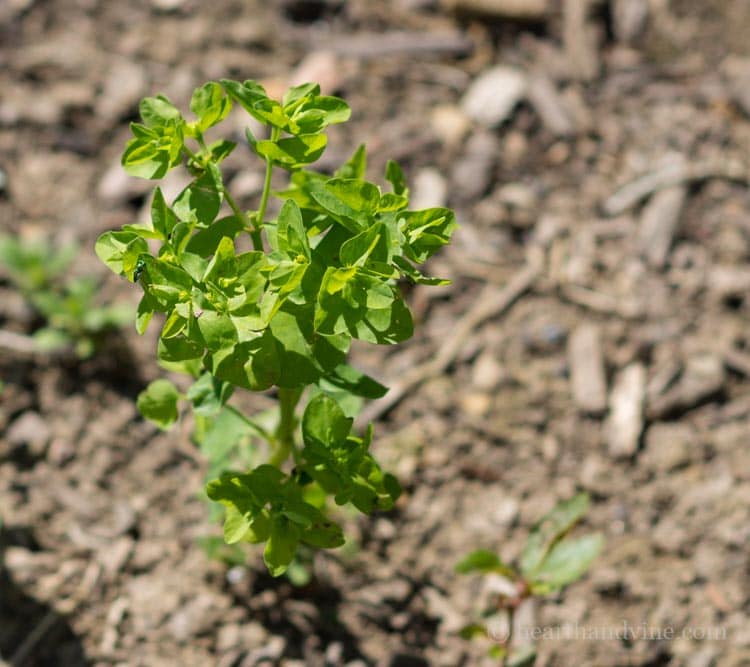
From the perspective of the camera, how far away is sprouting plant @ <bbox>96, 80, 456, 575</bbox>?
1584mm

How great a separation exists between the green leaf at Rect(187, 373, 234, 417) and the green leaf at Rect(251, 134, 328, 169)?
48cm

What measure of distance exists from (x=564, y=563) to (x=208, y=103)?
5.08 ft

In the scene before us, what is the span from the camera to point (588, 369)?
3051mm

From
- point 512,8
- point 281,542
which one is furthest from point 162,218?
point 512,8

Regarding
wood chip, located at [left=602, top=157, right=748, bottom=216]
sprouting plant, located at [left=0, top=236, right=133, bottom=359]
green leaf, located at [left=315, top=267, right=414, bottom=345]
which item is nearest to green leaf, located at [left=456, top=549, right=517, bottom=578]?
green leaf, located at [left=315, top=267, right=414, bottom=345]

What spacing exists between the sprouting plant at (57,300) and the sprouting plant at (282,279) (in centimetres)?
123

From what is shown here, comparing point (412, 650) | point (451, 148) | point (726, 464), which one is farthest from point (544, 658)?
point (451, 148)

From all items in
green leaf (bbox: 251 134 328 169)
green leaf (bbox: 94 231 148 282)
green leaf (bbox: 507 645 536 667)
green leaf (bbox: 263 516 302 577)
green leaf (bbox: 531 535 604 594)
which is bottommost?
green leaf (bbox: 507 645 536 667)

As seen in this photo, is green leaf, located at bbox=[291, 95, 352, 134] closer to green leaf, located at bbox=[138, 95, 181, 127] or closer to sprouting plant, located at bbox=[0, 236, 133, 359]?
green leaf, located at bbox=[138, 95, 181, 127]

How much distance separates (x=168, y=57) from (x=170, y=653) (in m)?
2.40

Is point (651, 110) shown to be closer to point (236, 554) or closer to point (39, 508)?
point (236, 554)

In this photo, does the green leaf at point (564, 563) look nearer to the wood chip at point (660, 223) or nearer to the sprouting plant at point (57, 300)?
the wood chip at point (660, 223)

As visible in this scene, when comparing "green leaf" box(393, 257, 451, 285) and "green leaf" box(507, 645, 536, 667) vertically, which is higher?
"green leaf" box(393, 257, 451, 285)

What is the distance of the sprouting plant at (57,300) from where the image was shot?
9.62 ft
